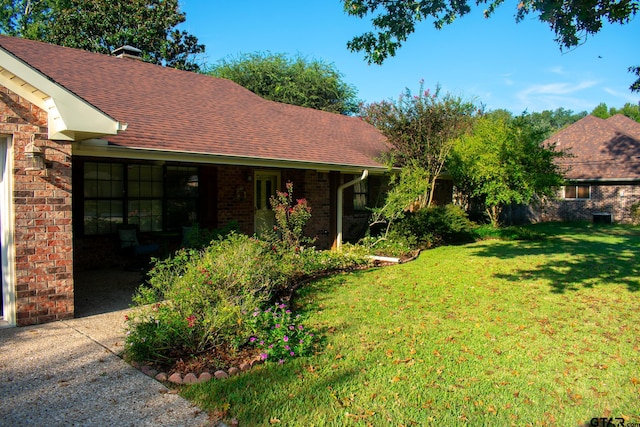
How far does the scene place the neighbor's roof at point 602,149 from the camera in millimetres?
25086

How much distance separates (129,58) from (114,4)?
13351 mm

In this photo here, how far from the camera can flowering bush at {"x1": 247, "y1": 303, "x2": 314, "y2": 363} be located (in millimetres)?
5051

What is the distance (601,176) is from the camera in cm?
2509

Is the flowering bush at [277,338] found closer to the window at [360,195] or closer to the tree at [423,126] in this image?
the window at [360,195]

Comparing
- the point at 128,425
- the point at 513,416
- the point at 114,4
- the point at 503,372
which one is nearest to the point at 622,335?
the point at 503,372

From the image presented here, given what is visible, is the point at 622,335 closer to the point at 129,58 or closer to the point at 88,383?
the point at 88,383

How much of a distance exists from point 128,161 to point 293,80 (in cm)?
2149

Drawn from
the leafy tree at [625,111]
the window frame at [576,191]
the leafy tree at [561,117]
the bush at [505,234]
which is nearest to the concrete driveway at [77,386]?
the bush at [505,234]

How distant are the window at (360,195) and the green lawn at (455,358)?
19.8 ft

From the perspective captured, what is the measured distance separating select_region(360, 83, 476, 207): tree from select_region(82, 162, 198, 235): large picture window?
756 cm

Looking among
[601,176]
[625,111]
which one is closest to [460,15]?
[601,176]

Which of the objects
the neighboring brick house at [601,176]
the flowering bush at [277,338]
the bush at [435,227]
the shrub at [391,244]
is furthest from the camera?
the neighboring brick house at [601,176]

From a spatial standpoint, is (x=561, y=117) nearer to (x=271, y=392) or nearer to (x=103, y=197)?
(x=103, y=197)

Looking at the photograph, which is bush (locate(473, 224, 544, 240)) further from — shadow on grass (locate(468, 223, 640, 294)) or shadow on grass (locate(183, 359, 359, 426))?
shadow on grass (locate(183, 359, 359, 426))
